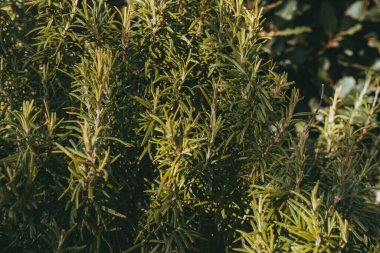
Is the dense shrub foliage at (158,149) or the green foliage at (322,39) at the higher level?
the dense shrub foliage at (158,149)

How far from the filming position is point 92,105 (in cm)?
122

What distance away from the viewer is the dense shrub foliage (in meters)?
1.15

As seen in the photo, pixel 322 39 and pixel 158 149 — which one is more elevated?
pixel 158 149

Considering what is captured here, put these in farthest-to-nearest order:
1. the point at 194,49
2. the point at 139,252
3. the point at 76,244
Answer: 1. the point at 194,49
2. the point at 139,252
3. the point at 76,244

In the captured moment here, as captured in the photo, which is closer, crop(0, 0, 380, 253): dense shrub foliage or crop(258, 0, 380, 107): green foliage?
crop(0, 0, 380, 253): dense shrub foliage

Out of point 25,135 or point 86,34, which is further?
point 86,34

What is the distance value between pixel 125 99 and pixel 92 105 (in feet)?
0.59

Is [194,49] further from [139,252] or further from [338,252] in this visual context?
[338,252]

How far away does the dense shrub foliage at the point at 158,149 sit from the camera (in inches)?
45.3

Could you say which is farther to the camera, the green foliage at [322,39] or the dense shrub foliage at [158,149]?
the green foliage at [322,39]

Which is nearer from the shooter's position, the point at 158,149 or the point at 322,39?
the point at 158,149

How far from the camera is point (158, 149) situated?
124 centimetres

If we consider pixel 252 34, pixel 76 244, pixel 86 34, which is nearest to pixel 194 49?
pixel 252 34

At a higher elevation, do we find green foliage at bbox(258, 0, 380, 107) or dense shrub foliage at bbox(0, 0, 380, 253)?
dense shrub foliage at bbox(0, 0, 380, 253)
